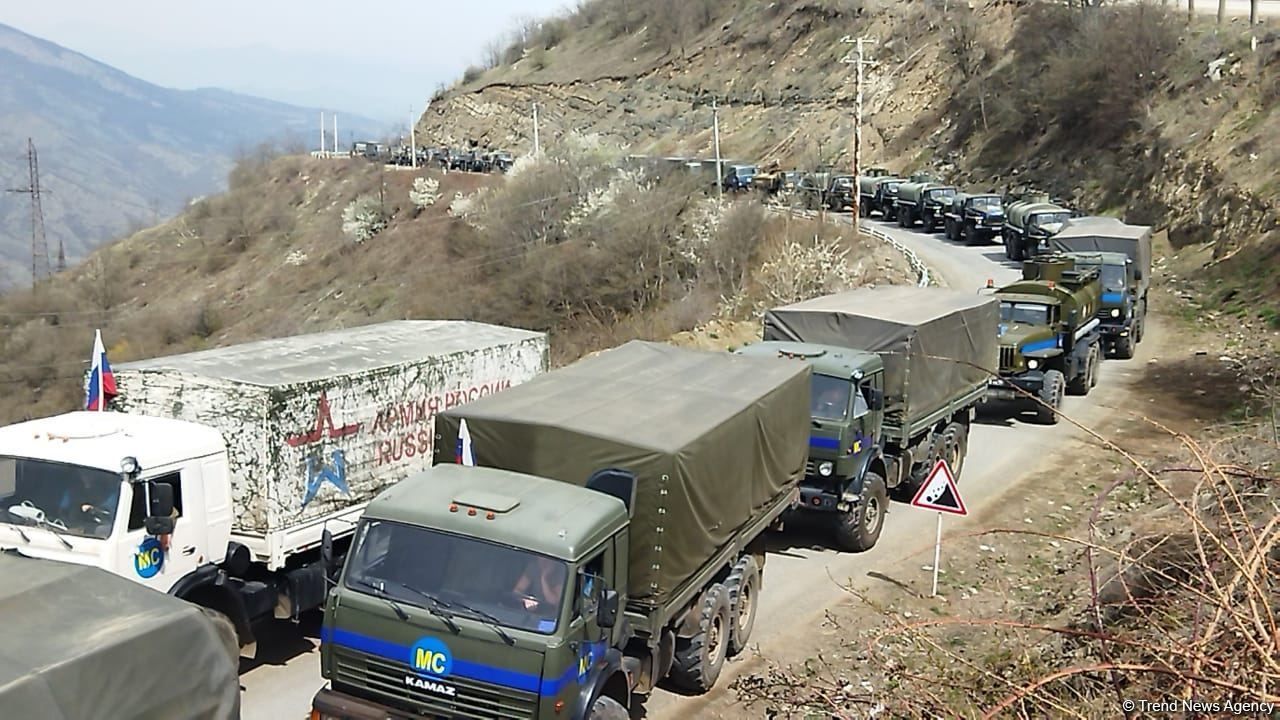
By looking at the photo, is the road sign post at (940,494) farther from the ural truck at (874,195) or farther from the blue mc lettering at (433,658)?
the ural truck at (874,195)

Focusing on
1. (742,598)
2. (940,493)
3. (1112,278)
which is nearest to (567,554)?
(742,598)

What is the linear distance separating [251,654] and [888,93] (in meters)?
66.1

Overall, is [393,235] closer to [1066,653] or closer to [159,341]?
[159,341]

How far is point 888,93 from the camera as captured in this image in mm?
70562

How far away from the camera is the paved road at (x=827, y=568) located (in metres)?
10.5

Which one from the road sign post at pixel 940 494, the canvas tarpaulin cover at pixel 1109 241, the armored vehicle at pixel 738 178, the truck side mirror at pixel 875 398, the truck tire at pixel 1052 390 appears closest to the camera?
the road sign post at pixel 940 494

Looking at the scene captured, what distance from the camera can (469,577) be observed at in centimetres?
776

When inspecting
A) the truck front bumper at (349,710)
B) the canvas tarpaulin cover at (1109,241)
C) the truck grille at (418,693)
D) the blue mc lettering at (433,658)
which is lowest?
the truck front bumper at (349,710)

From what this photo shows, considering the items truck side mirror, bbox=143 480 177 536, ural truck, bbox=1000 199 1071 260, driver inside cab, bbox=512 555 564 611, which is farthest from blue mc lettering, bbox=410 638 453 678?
ural truck, bbox=1000 199 1071 260

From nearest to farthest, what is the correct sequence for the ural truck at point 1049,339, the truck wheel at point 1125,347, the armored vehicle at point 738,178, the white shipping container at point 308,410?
1. the white shipping container at point 308,410
2. the ural truck at point 1049,339
3. the truck wheel at point 1125,347
4. the armored vehicle at point 738,178

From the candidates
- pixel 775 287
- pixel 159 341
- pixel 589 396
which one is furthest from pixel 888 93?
pixel 589 396

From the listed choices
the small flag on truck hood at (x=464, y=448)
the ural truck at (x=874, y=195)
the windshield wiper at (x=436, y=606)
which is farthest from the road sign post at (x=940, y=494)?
the ural truck at (x=874, y=195)

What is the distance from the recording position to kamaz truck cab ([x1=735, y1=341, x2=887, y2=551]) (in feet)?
45.6

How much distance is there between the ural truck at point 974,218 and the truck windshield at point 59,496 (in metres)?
39.4
